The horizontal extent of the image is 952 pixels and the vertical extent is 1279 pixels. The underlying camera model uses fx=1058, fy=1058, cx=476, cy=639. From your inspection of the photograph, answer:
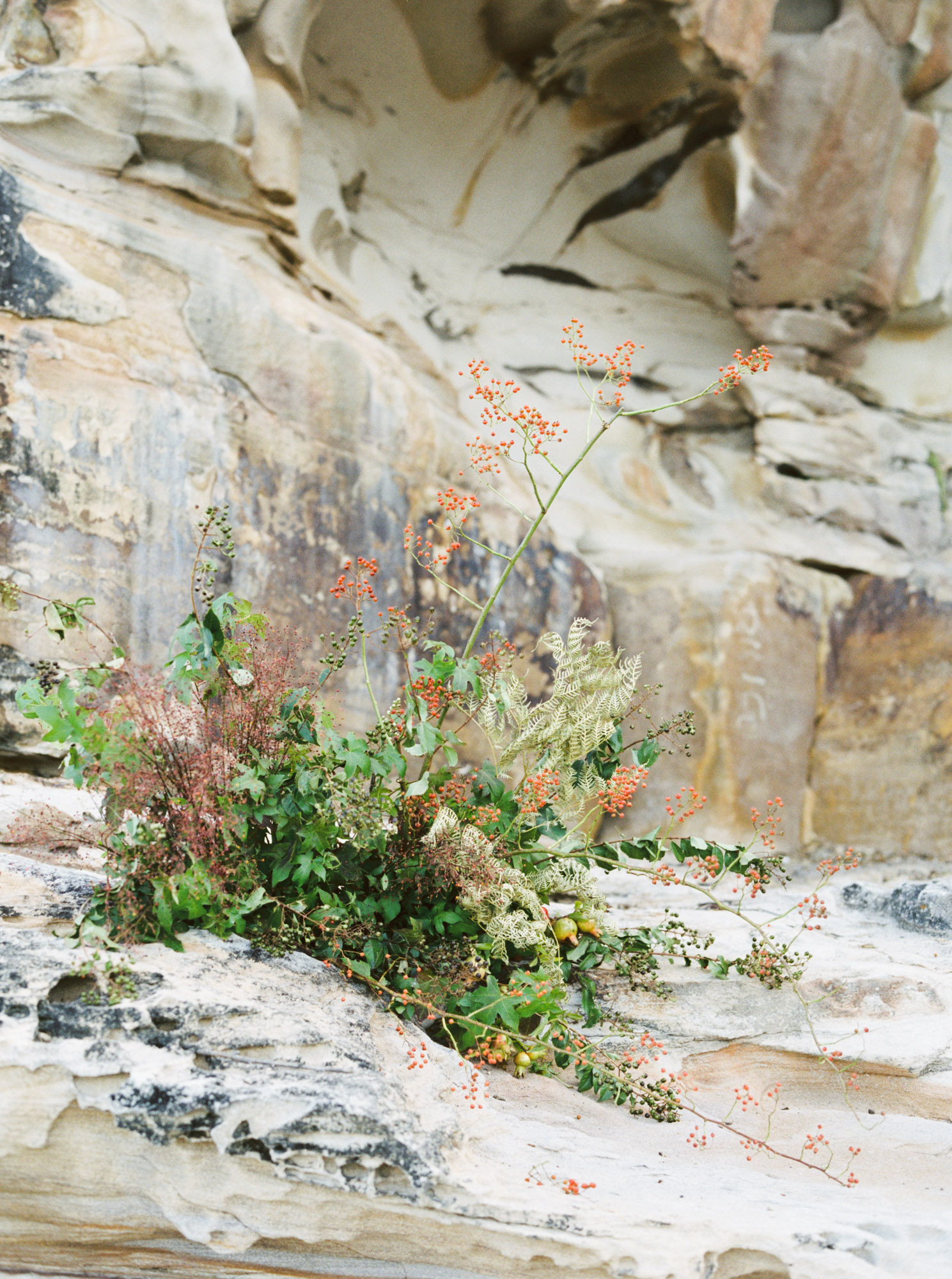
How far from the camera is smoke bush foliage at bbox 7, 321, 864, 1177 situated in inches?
64.4

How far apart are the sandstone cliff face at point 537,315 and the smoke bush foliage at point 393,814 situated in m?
1.39

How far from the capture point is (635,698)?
443 cm

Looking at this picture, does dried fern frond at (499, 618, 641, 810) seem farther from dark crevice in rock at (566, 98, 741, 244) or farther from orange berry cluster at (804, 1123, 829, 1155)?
dark crevice in rock at (566, 98, 741, 244)

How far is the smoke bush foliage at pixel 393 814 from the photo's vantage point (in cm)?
163

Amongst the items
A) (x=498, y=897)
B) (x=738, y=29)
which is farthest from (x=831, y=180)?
(x=498, y=897)

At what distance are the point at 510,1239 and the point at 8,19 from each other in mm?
3865

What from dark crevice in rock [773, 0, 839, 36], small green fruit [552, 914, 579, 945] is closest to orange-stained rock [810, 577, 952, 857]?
dark crevice in rock [773, 0, 839, 36]

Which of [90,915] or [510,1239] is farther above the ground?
[90,915]

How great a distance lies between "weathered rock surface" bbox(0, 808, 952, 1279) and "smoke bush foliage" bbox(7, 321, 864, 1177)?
0.44ft

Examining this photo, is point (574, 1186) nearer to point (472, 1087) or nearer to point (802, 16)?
point (472, 1087)

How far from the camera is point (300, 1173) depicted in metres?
1.40

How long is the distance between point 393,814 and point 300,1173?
0.59 metres

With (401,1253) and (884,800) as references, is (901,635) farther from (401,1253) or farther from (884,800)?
(401,1253)

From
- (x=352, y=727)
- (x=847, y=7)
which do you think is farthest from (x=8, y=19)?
(x=847, y=7)
